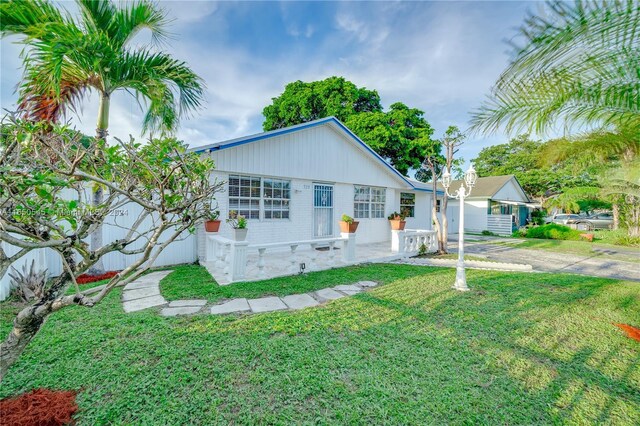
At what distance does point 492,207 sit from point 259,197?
19.7 meters

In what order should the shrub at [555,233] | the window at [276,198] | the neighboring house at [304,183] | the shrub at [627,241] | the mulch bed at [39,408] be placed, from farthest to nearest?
1. the shrub at [555,233]
2. the shrub at [627,241]
3. the window at [276,198]
4. the neighboring house at [304,183]
5. the mulch bed at [39,408]

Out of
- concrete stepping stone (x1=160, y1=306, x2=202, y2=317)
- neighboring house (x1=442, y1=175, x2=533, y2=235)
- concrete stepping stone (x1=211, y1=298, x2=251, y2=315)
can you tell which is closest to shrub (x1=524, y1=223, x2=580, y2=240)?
neighboring house (x1=442, y1=175, x2=533, y2=235)

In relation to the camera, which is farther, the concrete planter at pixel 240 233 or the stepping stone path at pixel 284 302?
the concrete planter at pixel 240 233

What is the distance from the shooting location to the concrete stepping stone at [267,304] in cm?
435

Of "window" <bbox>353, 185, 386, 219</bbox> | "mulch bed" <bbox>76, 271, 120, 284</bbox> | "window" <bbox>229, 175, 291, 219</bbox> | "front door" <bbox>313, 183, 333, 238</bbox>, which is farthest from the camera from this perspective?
"window" <bbox>353, 185, 386, 219</bbox>

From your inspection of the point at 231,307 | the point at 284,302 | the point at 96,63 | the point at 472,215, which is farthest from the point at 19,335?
the point at 472,215

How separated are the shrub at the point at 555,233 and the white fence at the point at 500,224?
2010 mm

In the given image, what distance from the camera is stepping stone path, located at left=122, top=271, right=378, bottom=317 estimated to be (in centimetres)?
429

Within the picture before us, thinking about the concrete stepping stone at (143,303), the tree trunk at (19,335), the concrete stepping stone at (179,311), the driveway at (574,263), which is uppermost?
the tree trunk at (19,335)

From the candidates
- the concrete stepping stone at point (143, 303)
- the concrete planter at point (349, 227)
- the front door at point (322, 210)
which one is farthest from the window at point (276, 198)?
the concrete stepping stone at point (143, 303)

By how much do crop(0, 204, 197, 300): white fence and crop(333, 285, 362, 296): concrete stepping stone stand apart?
10.4 ft

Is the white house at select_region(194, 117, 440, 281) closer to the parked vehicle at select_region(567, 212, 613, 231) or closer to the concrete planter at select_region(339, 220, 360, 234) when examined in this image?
the concrete planter at select_region(339, 220, 360, 234)

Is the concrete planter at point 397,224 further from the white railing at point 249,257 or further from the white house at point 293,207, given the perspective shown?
the white railing at point 249,257

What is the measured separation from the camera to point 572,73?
361 cm
